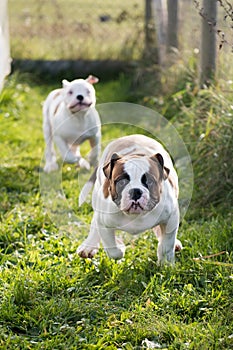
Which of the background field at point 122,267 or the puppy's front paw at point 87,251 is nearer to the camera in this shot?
the background field at point 122,267

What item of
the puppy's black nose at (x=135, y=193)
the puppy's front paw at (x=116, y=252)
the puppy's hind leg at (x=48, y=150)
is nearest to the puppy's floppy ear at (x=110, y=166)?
the puppy's black nose at (x=135, y=193)

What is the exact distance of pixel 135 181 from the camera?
3.62 m

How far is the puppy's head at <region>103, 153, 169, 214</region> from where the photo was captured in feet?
11.7

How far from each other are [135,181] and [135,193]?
82 mm

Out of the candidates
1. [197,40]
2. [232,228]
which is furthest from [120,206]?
[197,40]

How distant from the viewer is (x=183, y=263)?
427cm

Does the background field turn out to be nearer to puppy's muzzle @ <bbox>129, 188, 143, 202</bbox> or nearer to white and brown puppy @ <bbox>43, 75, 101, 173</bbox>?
white and brown puppy @ <bbox>43, 75, 101, 173</bbox>

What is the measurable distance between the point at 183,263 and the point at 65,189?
6.10ft

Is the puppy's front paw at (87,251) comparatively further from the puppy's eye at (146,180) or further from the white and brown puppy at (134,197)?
the puppy's eye at (146,180)

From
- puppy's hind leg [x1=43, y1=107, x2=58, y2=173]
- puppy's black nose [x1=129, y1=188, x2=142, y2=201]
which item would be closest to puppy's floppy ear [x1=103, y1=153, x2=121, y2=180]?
puppy's black nose [x1=129, y1=188, x2=142, y2=201]

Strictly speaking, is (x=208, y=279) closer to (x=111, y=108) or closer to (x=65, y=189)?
(x=111, y=108)

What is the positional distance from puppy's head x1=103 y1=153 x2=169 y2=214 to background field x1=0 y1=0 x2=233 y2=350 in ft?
1.62

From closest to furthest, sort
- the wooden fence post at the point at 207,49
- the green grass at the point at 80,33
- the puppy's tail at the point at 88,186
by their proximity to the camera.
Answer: the puppy's tail at the point at 88,186, the wooden fence post at the point at 207,49, the green grass at the point at 80,33

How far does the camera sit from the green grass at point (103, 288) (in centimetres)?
351
